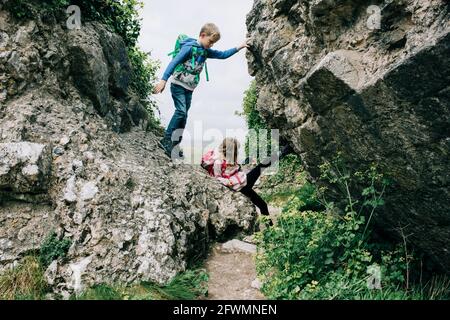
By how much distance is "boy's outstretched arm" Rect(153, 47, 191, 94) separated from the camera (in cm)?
728

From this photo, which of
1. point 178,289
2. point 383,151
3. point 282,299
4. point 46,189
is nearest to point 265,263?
point 282,299

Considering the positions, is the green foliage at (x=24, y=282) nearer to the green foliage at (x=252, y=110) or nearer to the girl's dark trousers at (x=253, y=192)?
the girl's dark trousers at (x=253, y=192)

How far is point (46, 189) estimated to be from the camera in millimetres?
5824

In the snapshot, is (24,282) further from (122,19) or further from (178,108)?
(122,19)

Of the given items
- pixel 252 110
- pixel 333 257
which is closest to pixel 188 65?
pixel 333 257

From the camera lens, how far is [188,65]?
766 cm

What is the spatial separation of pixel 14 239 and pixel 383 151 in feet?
17.1

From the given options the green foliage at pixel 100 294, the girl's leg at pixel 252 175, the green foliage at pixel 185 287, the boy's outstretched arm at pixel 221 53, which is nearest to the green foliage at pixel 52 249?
the green foliage at pixel 100 294

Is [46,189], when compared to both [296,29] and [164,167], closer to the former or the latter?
[164,167]

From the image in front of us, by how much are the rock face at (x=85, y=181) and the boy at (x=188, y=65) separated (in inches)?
43.0

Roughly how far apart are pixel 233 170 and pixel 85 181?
3.20 meters

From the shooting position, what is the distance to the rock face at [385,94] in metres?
3.69

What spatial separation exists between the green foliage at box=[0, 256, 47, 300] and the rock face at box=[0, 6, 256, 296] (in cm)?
17

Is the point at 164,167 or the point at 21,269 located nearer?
the point at 21,269
